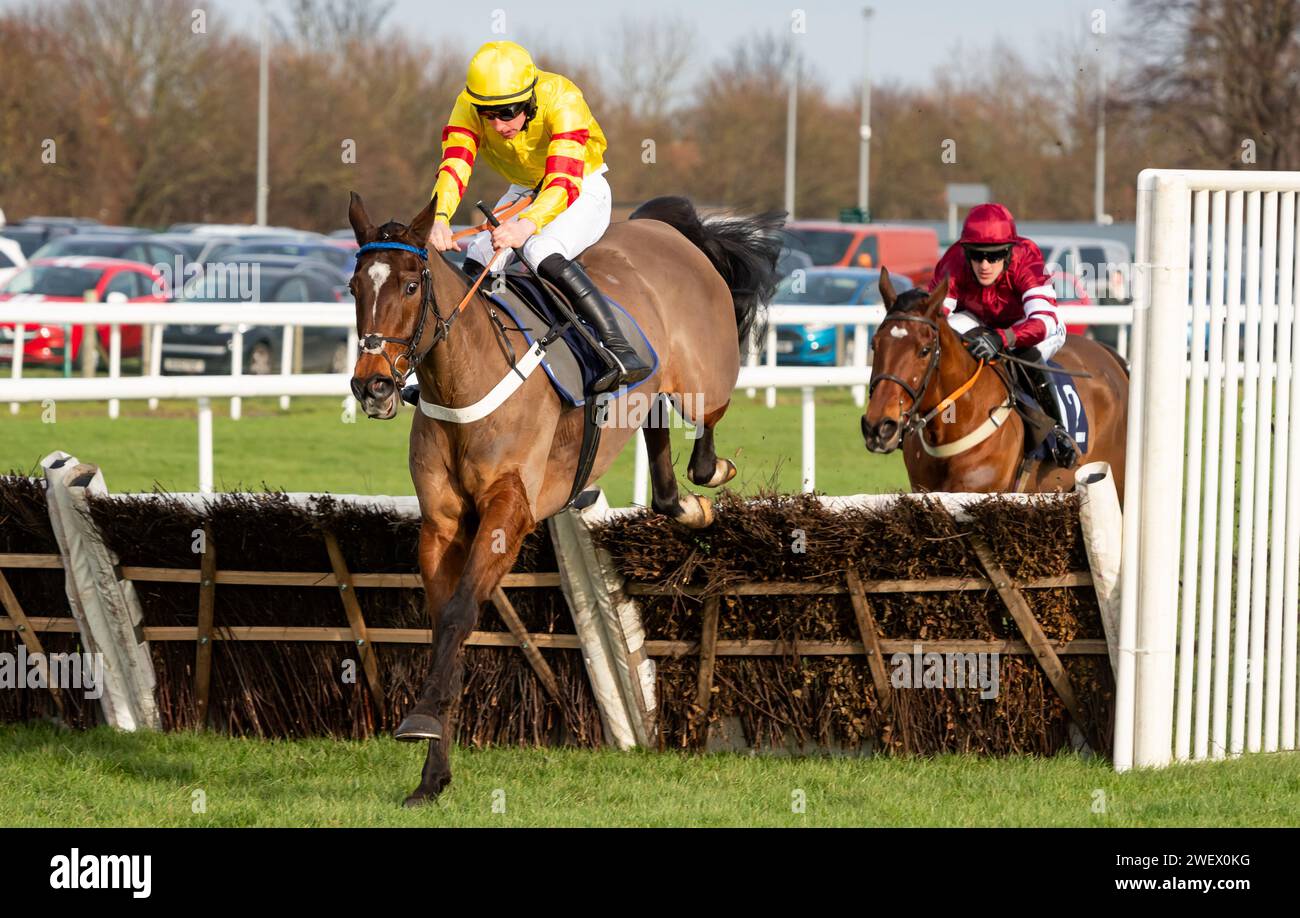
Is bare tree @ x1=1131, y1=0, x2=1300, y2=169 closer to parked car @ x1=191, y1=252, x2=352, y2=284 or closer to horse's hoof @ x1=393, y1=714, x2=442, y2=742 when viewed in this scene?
parked car @ x1=191, y1=252, x2=352, y2=284

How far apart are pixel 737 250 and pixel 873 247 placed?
1803 cm

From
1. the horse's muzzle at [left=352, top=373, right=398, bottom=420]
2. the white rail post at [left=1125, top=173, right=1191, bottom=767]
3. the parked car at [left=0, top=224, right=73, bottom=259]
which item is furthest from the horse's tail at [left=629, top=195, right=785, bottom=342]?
the parked car at [left=0, top=224, right=73, bottom=259]

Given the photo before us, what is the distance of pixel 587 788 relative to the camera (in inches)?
201

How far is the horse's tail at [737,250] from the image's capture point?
22.0 ft

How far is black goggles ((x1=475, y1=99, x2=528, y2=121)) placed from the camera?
5402 mm

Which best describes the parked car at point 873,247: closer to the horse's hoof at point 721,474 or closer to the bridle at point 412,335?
the horse's hoof at point 721,474

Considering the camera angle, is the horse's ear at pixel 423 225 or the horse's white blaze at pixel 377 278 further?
the horse's ear at pixel 423 225

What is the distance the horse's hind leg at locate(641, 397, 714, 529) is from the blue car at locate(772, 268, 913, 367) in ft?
27.6

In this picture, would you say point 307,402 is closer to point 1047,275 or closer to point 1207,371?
point 1047,275

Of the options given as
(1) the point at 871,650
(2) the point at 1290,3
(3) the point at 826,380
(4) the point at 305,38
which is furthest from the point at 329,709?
(4) the point at 305,38

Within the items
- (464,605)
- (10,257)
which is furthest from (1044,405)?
(10,257)

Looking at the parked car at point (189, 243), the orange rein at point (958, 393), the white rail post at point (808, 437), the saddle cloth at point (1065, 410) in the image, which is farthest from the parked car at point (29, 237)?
the orange rein at point (958, 393)

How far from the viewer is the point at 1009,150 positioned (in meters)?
41.9

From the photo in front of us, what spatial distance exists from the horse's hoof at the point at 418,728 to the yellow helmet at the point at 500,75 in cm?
187
